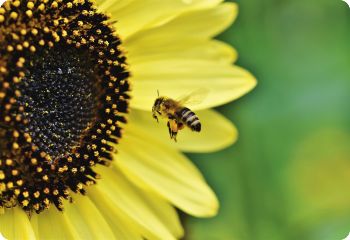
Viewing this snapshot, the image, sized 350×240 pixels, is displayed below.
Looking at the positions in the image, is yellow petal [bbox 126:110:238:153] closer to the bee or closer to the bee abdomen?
the bee

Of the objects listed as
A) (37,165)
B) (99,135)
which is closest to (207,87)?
(99,135)

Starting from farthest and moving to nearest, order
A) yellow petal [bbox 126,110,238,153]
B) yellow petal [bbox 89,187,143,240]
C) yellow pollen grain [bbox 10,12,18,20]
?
yellow petal [bbox 126,110,238,153] → yellow petal [bbox 89,187,143,240] → yellow pollen grain [bbox 10,12,18,20]

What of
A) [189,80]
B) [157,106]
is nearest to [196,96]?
[189,80]

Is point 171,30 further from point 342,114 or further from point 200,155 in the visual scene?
point 342,114

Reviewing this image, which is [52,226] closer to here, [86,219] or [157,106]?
[86,219]

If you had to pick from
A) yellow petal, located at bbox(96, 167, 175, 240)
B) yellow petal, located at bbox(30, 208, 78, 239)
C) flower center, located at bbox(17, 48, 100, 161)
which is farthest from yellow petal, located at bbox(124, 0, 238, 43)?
yellow petal, located at bbox(30, 208, 78, 239)

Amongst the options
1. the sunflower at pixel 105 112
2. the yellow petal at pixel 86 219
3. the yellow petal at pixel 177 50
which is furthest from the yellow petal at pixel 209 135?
the yellow petal at pixel 86 219
